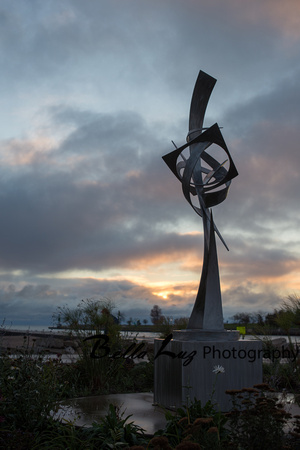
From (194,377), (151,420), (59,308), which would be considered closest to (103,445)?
(151,420)

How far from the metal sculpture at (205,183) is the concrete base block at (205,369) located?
0.65 metres

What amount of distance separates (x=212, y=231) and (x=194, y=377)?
247cm

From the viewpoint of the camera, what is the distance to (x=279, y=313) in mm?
12031

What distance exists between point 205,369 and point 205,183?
3.17 metres

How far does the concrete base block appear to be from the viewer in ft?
22.1

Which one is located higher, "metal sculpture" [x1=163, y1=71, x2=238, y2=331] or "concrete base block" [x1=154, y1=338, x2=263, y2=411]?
"metal sculpture" [x1=163, y1=71, x2=238, y2=331]

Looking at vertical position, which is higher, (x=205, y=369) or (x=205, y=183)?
(x=205, y=183)

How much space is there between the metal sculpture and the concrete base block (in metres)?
0.65

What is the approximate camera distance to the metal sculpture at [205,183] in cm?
767

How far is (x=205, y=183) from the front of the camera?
822cm

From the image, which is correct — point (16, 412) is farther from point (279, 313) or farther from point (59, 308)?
point (279, 313)

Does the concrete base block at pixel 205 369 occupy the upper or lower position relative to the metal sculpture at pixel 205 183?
lower

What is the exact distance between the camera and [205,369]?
22.3 ft

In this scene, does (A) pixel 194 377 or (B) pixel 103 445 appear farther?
(A) pixel 194 377
